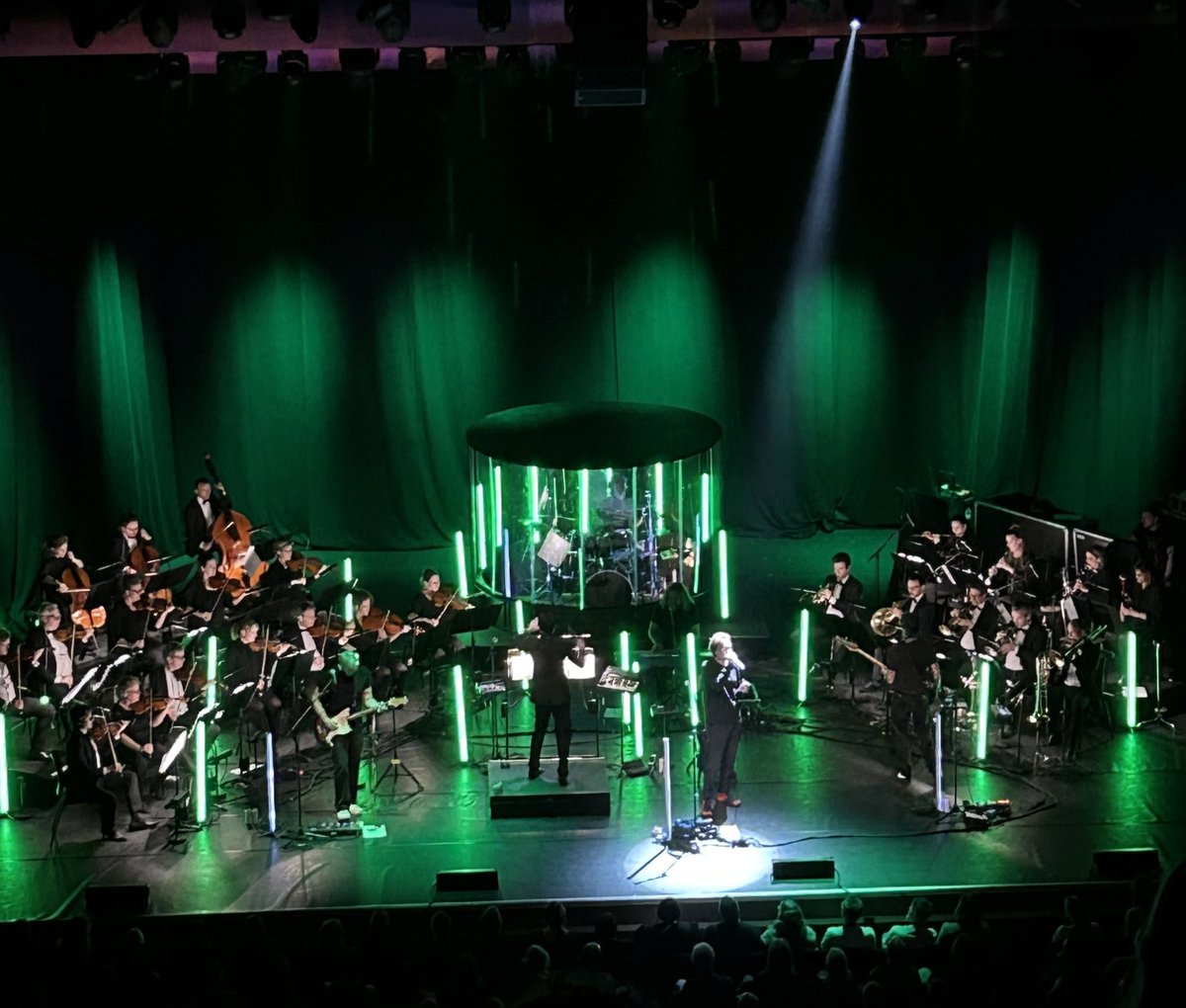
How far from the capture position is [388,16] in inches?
623

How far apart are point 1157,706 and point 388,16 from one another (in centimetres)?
983

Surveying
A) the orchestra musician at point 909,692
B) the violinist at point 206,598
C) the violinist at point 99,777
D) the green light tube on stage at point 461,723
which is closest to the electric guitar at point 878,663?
the orchestra musician at point 909,692

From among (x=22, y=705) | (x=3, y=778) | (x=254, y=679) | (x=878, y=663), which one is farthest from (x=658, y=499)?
(x=3, y=778)

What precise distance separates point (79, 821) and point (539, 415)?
5921 millimetres

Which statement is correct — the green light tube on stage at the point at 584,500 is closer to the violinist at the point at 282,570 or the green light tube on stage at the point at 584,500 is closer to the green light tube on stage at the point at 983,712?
the violinist at the point at 282,570

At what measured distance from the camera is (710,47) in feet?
59.6

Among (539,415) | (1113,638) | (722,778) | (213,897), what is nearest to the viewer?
(213,897)

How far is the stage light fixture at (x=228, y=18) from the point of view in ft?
52.0

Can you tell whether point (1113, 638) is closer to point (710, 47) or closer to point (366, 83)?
point (710, 47)

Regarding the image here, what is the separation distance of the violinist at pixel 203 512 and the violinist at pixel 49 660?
281 cm

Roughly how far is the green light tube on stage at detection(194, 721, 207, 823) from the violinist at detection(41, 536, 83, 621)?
319 centimetres

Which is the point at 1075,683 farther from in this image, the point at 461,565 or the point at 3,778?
the point at 3,778

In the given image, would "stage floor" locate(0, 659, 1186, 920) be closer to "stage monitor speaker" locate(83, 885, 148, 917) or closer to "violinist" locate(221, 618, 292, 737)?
"stage monitor speaker" locate(83, 885, 148, 917)

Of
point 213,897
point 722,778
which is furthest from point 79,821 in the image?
point 722,778
